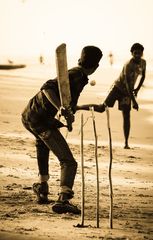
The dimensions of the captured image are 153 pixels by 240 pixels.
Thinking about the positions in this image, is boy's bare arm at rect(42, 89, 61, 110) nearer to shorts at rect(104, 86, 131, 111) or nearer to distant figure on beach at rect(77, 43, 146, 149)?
distant figure on beach at rect(77, 43, 146, 149)

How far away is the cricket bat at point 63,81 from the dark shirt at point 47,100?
0.19 meters

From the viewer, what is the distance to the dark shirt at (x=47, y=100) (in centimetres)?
575

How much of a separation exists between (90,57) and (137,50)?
4303mm

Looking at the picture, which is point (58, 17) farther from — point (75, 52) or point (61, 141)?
point (61, 141)

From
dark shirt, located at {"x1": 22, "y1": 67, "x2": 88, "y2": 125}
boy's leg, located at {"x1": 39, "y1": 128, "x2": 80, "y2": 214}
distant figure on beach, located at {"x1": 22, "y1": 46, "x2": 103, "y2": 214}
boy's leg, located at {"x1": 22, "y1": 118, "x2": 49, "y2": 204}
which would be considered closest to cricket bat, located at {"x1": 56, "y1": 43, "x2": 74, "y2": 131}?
distant figure on beach, located at {"x1": 22, "y1": 46, "x2": 103, "y2": 214}

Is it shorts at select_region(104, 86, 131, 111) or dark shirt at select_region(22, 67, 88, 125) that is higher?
dark shirt at select_region(22, 67, 88, 125)

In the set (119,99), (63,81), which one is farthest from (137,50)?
(63,81)

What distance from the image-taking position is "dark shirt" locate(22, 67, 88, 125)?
18.9 ft

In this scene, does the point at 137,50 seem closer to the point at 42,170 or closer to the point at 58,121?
the point at 42,170

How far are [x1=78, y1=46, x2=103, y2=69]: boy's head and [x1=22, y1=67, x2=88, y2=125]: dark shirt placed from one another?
0.25ft

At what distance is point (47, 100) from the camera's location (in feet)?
19.3

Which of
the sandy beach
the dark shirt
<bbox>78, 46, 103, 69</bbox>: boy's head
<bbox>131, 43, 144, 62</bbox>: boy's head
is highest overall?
<bbox>78, 46, 103, 69</bbox>: boy's head

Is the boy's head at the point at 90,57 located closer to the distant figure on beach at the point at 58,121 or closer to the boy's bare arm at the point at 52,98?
the distant figure on beach at the point at 58,121

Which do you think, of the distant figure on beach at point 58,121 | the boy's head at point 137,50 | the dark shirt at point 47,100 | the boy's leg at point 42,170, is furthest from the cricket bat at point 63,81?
the boy's head at point 137,50
